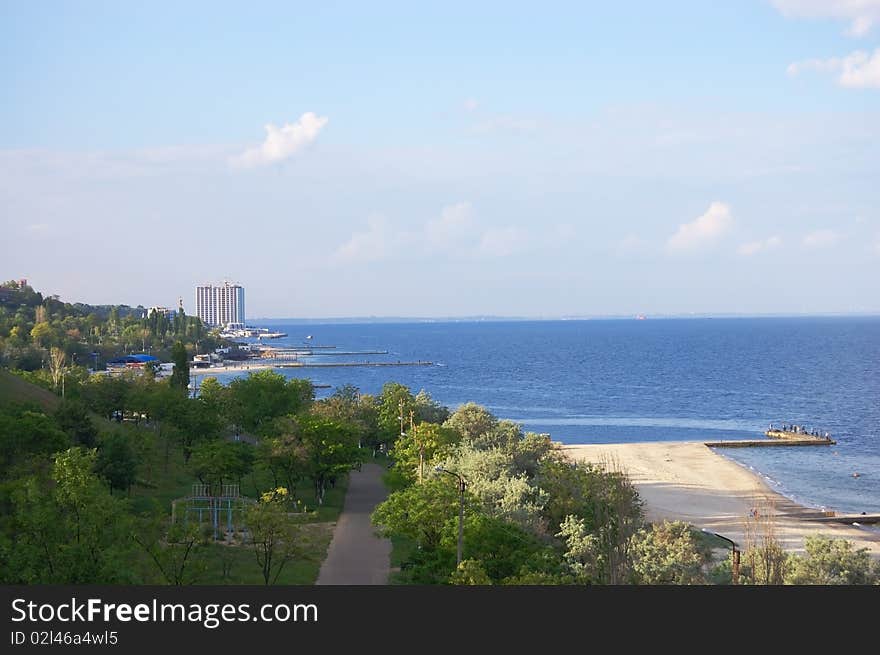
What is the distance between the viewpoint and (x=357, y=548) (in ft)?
116

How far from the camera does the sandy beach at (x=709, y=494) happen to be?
45.3 meters

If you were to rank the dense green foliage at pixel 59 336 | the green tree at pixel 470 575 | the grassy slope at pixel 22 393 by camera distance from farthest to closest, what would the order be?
the dense green foliage at pixel 59 336, the grassy slope at pixel 22 393, the green tree at pixel 470 575

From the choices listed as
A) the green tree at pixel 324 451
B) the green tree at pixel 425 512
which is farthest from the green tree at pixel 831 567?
the green tree at pixel 324 451

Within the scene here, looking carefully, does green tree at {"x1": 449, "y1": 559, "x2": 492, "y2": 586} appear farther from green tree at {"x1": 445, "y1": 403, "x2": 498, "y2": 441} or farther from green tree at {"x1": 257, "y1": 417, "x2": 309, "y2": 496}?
green tree at {"x1": 445, "y1": 403, "x2": 498, "y2": 441}

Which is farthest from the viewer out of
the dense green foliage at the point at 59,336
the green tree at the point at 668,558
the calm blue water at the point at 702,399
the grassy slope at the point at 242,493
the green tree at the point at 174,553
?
the dense green foliage at the point at 59,336

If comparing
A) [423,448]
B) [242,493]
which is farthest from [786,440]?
[242,493]

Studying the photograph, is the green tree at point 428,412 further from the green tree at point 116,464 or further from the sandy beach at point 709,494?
the green tree at point 116,464

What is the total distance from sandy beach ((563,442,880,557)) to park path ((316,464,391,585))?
1321 centimetres

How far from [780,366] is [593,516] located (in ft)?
467

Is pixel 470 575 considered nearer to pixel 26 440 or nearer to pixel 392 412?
pixel 26 440

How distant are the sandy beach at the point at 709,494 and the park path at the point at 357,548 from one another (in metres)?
13.2

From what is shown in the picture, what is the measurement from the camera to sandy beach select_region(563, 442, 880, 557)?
45.3 meters

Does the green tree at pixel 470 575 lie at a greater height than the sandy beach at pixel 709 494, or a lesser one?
greater

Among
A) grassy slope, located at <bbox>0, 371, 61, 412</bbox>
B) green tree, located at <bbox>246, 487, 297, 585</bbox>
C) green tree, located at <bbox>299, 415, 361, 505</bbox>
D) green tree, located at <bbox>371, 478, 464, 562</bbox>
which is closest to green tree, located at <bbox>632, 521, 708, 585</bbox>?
green tree, located at <bbox>371, 478, 464, 562</bbox>
